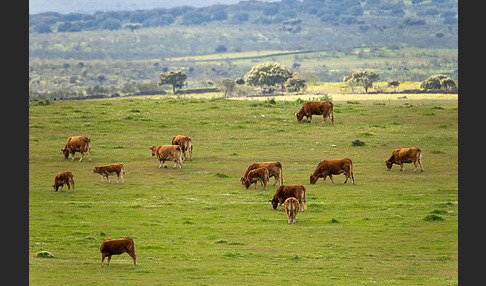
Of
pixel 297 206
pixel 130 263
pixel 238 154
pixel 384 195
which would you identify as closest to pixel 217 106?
pixel 238 154

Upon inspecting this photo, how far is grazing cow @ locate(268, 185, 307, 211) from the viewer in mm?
25312

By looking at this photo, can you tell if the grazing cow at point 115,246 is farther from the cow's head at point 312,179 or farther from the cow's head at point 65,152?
the cow's head at point 65,152

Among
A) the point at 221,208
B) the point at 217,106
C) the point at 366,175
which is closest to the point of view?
the point at 221,208

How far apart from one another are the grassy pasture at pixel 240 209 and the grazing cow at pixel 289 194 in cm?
35

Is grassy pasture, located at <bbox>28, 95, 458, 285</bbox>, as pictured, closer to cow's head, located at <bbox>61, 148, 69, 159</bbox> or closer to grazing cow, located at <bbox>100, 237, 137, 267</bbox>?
cow's head, located at <bbox>61, 148, 69, 159</bbox>

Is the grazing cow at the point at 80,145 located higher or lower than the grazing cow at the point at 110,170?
higher

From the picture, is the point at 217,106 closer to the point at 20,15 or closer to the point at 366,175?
the point at 366,175

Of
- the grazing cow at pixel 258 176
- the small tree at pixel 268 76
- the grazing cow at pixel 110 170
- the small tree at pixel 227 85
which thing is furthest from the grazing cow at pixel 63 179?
the small tree at pixel 268 76

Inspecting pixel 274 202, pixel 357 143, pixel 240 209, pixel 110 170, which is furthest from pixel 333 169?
pixel 357 143

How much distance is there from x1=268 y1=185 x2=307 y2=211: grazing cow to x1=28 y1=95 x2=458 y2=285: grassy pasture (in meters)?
0.35

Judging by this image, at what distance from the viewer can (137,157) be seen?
37469mm

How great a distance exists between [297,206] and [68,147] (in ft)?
51.9

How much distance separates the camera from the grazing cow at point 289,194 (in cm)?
2531

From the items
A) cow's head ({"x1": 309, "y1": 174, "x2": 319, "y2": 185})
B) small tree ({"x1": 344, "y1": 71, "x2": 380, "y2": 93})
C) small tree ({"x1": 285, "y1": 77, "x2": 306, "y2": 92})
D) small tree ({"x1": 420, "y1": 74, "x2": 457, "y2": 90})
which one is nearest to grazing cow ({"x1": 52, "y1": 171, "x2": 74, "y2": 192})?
cow's head ({"x1": 309, "y1": 174, "x2": 319, "y2": 185})
